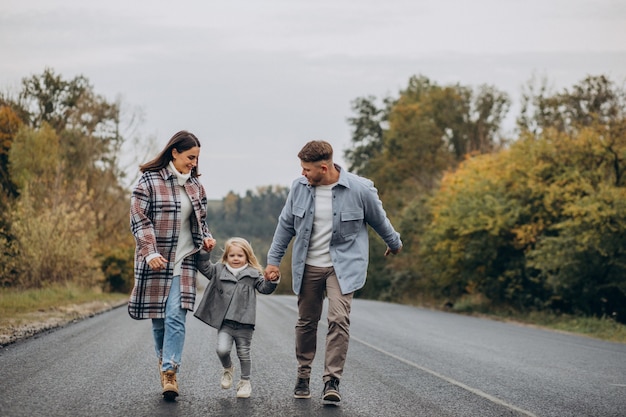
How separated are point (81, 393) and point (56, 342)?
487 cm

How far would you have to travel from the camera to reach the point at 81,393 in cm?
739

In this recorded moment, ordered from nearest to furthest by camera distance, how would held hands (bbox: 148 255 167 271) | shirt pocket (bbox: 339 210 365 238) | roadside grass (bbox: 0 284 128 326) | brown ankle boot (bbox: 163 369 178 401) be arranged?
held hands (bbox: 148 255 167 271)
brown ankle boot (bbox: 163 369 178 401)
shirt pocket (bbox: 339 210 365 238)
roadside grass (bbox: 0 284 128 326)

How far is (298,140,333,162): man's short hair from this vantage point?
738 cm

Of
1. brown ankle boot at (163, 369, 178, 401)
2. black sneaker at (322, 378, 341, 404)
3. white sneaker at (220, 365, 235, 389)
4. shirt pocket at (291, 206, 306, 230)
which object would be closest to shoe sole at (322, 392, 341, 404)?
black sneaker at (322, 378, 341, 404)

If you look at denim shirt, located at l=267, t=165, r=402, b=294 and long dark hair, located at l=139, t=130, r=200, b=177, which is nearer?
long dark hair, located at l=139, t=130, r=200, b=177

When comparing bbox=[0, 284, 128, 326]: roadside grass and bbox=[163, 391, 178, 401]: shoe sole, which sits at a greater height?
bbox=[163, 391, 178, 401]: shoe sole

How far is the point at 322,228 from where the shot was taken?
24.9ft

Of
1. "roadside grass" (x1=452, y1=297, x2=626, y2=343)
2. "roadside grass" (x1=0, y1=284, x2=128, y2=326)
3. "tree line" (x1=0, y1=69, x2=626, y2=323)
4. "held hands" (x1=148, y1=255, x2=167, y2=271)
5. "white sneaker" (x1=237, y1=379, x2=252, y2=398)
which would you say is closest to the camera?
"held hands" (x1=148, y1=255, x2=167, y2=271)

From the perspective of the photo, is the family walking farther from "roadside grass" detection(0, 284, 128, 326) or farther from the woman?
"roadside grass" detection(0, 284, 128, 326)

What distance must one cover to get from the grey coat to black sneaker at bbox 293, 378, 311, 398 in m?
0.64

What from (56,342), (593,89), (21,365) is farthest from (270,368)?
(593,89)

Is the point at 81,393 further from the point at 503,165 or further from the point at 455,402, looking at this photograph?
the point at 503,165

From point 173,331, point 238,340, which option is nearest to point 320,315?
point 238,340

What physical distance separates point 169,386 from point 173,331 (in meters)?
0.44
